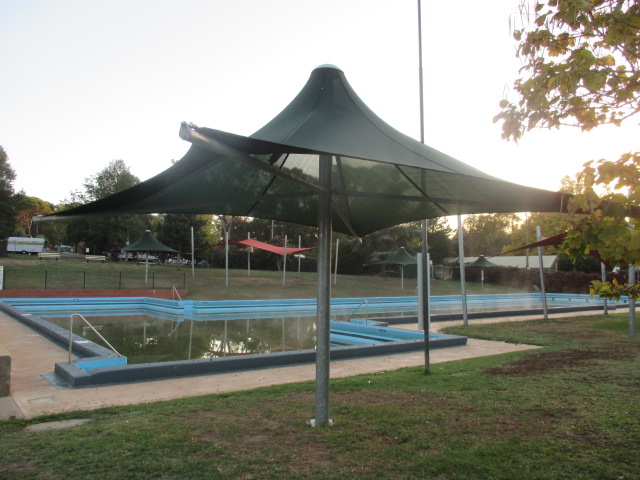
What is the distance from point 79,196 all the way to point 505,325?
4776 cm

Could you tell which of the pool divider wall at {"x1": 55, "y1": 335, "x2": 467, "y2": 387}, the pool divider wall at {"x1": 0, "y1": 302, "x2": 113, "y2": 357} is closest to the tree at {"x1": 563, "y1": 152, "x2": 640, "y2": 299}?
the pool divider wall at {"x1": 55, "y1": 335, "x2": 467, "y2": 387}

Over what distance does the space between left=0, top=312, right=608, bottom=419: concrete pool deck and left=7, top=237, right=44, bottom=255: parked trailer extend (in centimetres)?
3889

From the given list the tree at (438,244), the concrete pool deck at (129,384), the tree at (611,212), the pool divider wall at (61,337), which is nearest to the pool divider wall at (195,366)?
the concrete pool deck at (129,384)

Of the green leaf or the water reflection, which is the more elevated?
the green leaf

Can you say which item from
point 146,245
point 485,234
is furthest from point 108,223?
point 485,234

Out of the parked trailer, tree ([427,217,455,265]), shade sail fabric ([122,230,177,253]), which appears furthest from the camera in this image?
the parked trailer

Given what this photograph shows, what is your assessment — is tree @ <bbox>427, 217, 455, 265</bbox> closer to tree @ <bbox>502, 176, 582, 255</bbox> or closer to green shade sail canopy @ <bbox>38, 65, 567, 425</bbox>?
tree @ <bbox>502, 176, 582, 255</bbox>

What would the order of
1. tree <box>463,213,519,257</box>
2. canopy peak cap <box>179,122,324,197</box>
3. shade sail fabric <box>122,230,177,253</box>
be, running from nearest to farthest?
canopy peak cap <box>179,122,324,197</box> < shade sail fabric <box>122,230,177,253</box> < tree <box>463,213,519,257</box>

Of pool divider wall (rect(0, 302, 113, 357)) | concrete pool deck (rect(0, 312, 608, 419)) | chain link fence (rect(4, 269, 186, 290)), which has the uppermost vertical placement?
chain link fence (rect(4, 269, 186, 290))

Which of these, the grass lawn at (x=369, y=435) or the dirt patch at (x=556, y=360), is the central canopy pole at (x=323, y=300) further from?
the dirt patch at (x=556, y=360)

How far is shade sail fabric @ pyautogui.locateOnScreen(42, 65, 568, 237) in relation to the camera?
3314 millimetres

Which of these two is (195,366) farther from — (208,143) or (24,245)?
(24,245)

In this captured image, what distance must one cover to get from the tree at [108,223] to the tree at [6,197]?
562 cm

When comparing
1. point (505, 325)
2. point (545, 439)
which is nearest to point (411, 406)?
point (545, 439)
